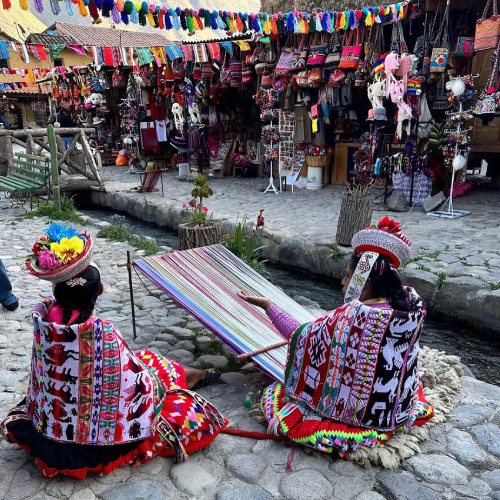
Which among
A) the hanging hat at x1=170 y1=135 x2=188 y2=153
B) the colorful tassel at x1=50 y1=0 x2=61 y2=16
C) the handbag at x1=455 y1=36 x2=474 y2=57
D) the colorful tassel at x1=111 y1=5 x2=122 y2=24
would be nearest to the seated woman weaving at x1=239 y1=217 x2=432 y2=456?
the colorful tassel at x1=50 y1=0 x2=61 y2=16

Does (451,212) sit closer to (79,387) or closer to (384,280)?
(384,280)

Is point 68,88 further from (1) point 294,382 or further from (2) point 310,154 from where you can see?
(1) point 294,382

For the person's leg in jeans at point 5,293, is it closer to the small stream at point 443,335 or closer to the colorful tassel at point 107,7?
the small stream at point 443,335

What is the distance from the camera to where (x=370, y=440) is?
7.36 ft

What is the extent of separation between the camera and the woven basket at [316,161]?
10.2m

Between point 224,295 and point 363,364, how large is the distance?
4.71ft

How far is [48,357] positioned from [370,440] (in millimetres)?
1524

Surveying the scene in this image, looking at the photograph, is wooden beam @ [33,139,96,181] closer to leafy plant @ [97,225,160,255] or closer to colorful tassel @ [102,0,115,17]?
leafy plant @ [97,225,160,255]

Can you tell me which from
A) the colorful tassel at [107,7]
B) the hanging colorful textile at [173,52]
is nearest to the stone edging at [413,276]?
the colorful tassel at [107,7]

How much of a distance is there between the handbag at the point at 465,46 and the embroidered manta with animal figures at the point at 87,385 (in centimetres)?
721

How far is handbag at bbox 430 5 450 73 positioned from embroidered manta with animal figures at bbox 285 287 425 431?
244 inches

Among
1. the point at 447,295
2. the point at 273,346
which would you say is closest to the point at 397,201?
the point at 447,295

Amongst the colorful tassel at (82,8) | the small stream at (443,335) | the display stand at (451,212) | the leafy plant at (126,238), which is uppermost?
the colorful tassel at (82,8)

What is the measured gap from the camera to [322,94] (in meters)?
9.31
